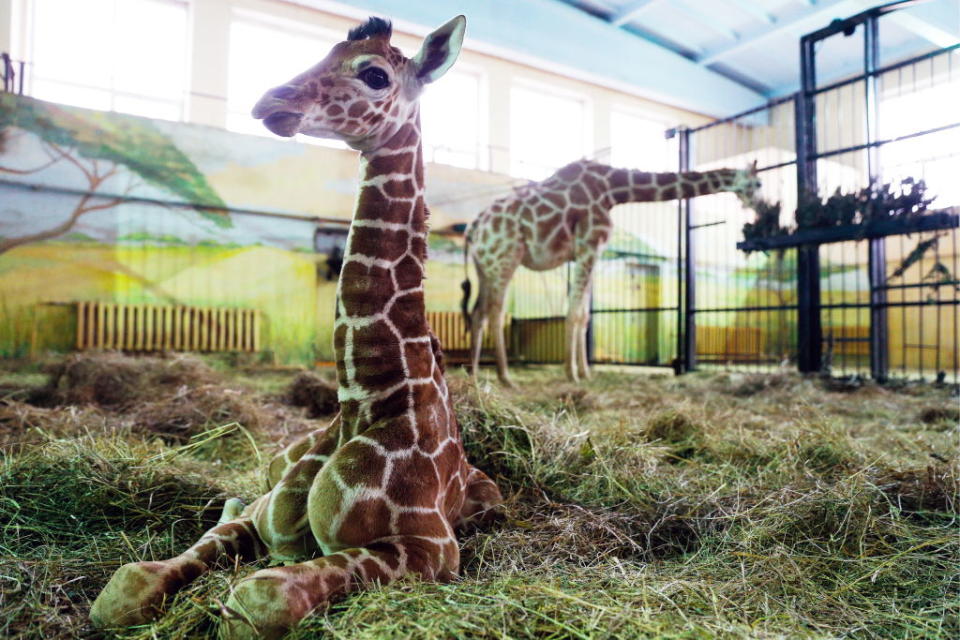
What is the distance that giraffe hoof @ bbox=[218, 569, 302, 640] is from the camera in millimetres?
1059

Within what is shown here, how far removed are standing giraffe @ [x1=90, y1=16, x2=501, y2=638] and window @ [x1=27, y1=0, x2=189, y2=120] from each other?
306 inches

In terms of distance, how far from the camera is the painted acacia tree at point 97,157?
693 cm

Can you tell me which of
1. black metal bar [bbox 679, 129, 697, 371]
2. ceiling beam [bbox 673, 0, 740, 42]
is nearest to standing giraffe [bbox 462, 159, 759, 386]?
black metal bar [bbox 679, 129, 697, 371]

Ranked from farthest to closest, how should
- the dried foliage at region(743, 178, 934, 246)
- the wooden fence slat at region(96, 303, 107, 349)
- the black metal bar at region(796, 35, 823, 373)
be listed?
the wooden fence slat at region(96, 303, 107, 349), the black metal bar at region(796, 35, 823, 373), the dried foliage at region(743, 178, 934, 246)

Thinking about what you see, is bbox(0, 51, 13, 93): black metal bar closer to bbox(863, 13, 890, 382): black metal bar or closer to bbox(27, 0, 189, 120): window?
bbox(27, 0, 189, 120): window

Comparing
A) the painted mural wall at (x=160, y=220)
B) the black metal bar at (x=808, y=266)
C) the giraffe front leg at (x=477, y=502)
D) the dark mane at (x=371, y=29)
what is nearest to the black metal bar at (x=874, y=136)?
the black metal bar at (x=808, y=266)

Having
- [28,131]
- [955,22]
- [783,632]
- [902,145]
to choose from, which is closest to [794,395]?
[902,145]

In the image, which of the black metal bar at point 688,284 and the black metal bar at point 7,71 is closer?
the black metal bar at point 7,71

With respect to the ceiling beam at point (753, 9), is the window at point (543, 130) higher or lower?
lower

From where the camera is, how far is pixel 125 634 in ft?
3.79

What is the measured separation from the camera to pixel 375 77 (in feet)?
4.88

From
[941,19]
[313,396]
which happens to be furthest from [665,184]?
[941,19]

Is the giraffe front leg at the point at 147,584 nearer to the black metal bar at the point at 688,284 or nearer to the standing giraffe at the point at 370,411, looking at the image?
the standing giraffe at the point at 370,411

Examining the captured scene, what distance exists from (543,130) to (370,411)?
476 centimetres
